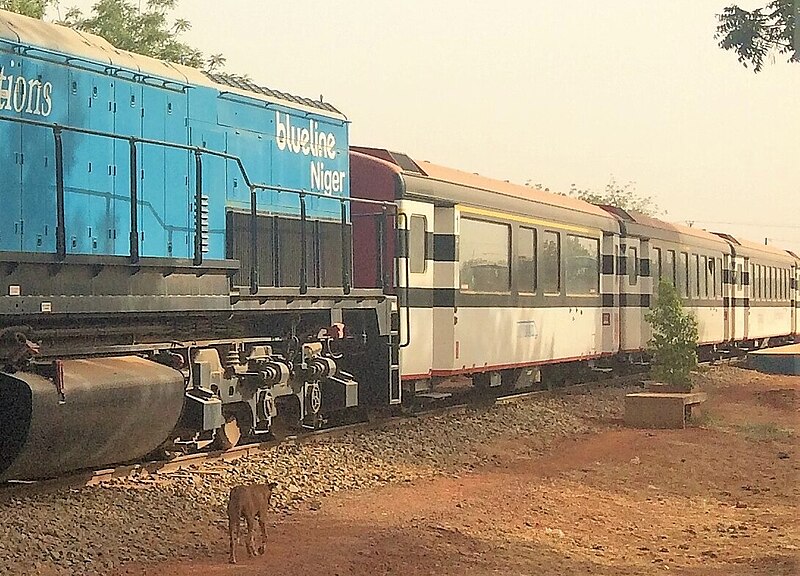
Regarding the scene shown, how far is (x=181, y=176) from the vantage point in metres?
9.82

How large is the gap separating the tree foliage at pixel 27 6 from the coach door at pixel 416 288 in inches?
687

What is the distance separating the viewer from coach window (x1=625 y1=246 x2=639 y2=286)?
67.3 feet

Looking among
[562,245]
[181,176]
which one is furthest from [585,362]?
[181,176]

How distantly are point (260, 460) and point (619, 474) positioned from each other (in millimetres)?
3260

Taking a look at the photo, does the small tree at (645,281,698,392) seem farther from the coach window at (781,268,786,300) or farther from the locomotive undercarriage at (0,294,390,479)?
the coach window at (781,268,786,300)

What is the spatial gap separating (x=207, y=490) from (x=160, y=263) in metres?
1.80

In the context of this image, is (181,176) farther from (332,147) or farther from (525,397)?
(525,397)

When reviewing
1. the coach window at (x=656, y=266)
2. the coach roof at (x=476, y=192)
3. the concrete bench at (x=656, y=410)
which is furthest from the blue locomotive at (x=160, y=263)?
the coach window at (x=656, y=266)

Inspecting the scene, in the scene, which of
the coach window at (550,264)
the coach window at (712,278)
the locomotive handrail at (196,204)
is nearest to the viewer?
the locomotive handrail at (196,204)

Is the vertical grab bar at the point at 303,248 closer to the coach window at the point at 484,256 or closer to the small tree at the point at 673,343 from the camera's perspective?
the coach window at the point at 484,256

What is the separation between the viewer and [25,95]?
8.23 m

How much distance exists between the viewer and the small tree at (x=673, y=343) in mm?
14844

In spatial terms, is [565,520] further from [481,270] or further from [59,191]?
[481,270]

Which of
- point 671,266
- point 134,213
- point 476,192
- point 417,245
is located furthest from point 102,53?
point 671,266
